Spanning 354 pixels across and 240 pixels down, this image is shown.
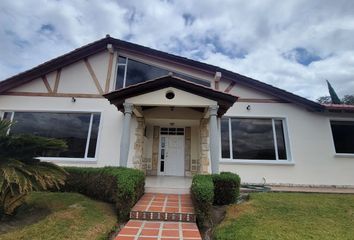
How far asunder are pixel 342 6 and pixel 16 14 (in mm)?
14542

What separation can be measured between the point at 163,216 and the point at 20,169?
10.3ft

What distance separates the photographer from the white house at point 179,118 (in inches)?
318

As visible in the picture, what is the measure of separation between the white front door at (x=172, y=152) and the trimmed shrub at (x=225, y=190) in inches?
182

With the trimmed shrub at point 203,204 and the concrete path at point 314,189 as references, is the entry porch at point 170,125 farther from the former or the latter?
the concrete path at point 314,189

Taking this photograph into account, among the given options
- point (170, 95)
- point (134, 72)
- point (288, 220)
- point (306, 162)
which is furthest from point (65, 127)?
point (306, 162)

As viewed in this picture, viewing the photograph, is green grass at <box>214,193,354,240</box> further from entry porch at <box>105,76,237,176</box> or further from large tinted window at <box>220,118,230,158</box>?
large tinted window at <box>220,118,230,158</box>

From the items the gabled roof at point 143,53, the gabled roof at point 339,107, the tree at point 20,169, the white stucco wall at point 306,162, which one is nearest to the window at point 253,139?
the white stucco wall at point 306,162

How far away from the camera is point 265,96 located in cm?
879

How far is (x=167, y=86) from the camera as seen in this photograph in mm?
6496

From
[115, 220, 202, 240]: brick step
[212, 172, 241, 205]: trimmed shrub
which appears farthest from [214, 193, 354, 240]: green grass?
[115, 220, 202, 240]: brick step

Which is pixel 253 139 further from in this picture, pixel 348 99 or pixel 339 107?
pixel 348 99

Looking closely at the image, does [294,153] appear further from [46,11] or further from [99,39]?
[46,11]

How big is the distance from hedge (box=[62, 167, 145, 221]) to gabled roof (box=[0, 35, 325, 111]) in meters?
5.35

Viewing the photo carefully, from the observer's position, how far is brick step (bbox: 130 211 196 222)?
4402 millimetres
